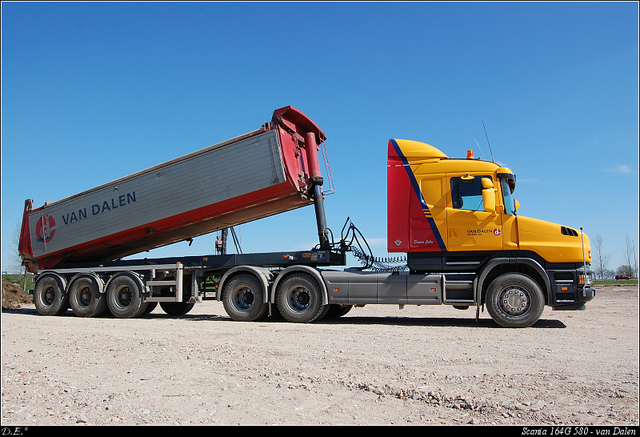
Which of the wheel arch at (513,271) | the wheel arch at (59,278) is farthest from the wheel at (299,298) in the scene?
the wheel arch at (59,278)

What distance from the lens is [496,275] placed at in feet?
34.0

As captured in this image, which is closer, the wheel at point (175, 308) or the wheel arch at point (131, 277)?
the wheel arch at point (131, 277)

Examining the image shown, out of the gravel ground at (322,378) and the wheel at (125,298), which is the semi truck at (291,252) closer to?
the wheel at (125,298)

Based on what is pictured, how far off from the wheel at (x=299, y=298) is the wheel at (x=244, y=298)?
1.60 feet

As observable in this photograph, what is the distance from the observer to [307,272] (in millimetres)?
11320

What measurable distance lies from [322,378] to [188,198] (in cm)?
777

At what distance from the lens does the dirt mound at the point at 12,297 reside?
18.4m

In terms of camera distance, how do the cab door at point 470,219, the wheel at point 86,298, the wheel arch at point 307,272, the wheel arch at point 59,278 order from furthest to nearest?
the wheel arch at point 59,278 → the wheel at point 86,298 → the wheel arch at point 307,272 → the cab door at point 470,219

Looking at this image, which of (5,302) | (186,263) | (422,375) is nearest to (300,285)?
(186,263)

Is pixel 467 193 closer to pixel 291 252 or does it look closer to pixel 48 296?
pixel 291 252

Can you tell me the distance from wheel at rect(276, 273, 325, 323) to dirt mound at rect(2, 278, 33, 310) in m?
12.2

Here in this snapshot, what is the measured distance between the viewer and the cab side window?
10.1 metres

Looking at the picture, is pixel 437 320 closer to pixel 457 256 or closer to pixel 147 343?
pixel 457 256

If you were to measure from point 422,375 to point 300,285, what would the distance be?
6167 millimetres
